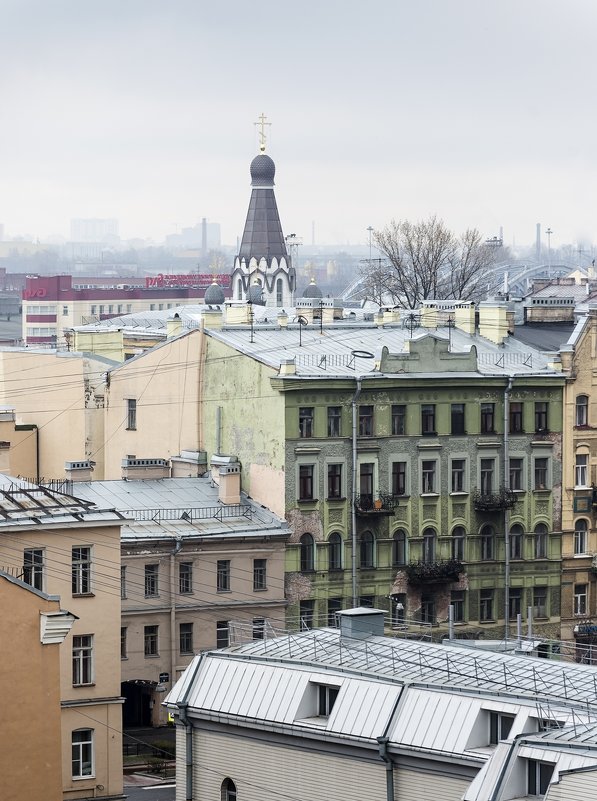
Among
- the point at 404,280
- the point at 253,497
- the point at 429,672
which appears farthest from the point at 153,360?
the point at 404,280

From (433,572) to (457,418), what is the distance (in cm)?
461

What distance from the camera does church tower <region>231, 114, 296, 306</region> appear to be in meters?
168

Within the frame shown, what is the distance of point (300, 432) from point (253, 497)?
2499 millimetres

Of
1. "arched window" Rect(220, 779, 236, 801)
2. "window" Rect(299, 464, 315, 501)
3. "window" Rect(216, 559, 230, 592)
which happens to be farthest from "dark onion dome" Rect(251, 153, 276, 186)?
"arched window" Rect(220, 779, 236, 801)

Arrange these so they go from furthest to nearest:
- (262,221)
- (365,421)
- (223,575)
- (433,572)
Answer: (262,221) < (433,572) < (365,421) < (223,575)

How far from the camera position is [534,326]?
73500 mm

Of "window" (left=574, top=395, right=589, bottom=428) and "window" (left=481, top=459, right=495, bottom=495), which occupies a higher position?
"window" (left=574, top=395, right=589, bottom=428)

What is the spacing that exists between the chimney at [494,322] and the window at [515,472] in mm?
4683

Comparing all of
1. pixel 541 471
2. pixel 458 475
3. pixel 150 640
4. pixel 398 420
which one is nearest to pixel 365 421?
pixel 398 420

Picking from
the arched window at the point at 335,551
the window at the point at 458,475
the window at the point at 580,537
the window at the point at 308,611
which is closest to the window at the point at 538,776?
the window at the point at 308,611

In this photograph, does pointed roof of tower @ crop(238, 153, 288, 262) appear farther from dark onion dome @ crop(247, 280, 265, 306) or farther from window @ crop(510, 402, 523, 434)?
window @ crop(510, 402, 523, 434)

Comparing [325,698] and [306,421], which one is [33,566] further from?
[325,698]

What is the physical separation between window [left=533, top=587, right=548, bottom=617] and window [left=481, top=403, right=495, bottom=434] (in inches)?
192

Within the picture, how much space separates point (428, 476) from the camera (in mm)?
65625
